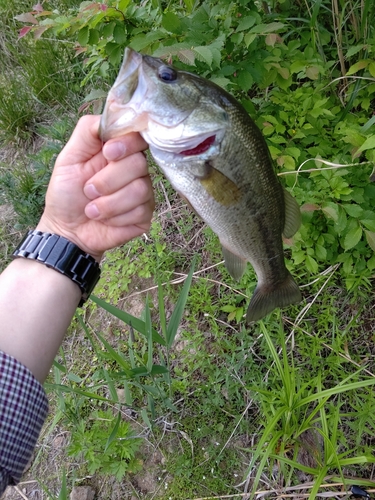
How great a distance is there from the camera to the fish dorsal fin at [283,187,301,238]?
66.7 inches

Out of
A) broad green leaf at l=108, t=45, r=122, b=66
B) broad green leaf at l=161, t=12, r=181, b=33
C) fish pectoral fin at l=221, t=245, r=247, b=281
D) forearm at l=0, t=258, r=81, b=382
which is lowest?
fish pectoral fin at l=221, t=245, r=247, b=281

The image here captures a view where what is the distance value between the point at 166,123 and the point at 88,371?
1.91 metres

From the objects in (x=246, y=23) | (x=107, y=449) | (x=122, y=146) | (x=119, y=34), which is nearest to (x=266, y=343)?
(x=107, y=449)

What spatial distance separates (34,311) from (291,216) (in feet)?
3.51

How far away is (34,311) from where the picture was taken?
1530mm

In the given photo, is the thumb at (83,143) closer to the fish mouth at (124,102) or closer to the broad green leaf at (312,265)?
the fish mouth at (124,102)

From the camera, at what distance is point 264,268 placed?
1.80 meters

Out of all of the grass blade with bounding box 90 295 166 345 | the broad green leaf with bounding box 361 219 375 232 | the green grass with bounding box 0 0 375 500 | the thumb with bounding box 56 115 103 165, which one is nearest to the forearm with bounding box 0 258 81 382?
the grass blade with bounding box 90 295 166 345

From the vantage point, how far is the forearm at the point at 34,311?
1464 millimetres

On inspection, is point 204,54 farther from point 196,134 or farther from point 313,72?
point 313,72

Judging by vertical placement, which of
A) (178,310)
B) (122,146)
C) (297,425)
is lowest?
(297,425)

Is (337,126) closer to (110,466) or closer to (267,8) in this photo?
(267,8)

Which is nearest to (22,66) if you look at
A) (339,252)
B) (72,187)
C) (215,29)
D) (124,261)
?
(124,261)

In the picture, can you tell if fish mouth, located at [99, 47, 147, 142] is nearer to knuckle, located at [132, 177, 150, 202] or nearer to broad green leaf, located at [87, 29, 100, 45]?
knuckle, located at [132, 177, 150, 202]
